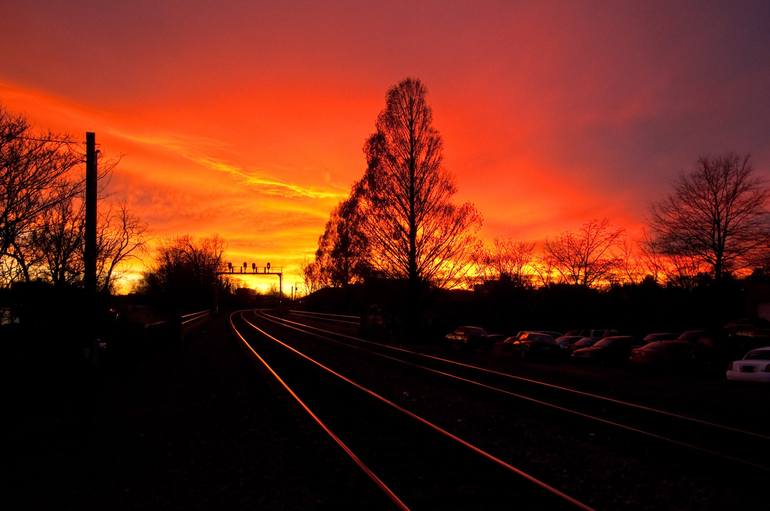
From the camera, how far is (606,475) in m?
7.38

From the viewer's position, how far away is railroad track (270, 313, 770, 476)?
8.52 metres

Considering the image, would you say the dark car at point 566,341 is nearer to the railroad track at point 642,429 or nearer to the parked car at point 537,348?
the parked car at point 537,348

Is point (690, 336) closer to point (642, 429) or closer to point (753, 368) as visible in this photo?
point (753, 368)

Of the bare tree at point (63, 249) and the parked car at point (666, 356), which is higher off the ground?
the bare tree at point (63, 249)

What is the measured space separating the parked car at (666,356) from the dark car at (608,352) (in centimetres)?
202

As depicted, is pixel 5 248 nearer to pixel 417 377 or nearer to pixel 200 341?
pixel 417 377

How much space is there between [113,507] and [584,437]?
7.25 m

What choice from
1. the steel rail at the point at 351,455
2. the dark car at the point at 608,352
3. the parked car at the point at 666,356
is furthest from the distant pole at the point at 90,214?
the dark car at the point at 608,352

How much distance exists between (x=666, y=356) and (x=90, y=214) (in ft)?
69.7

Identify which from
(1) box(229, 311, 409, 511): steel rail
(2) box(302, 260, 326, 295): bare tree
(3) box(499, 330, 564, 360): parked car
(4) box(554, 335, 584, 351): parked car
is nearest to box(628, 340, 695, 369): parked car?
(3) box(499, 330, 564, 360): parked car

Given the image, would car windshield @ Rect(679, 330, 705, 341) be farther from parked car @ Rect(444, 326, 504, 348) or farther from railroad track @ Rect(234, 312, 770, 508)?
railroad track @ Rect(234, 312, 770, 508)

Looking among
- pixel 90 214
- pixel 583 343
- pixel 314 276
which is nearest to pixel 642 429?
pixel 90 214

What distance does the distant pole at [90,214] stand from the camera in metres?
14.0

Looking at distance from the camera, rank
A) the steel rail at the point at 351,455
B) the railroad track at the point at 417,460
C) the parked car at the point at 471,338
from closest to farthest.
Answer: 1. the steel rail at the point at 351,455
2. the railroad track at the point at 417,460
3. the parked car at the point at 471,338
